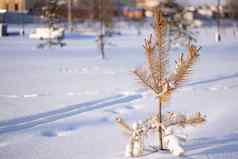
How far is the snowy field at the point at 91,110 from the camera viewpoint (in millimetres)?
6418

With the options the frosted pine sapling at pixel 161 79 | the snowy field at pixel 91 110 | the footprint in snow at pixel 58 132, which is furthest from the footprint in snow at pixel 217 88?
the frosted pine sapling at pixel 161 79

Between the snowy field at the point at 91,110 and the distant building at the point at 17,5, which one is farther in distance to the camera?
the distant building at the point at 17,5

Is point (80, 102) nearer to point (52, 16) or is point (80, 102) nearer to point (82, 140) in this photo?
point (82, 140)

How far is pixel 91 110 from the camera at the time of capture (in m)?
9.38

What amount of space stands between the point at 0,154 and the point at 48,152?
67 cm

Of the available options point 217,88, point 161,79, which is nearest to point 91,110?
point 161,79

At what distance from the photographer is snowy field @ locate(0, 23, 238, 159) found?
21.1ft

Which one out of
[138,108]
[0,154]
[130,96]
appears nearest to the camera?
[0,154]

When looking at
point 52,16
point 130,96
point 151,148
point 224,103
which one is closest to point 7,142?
point 151,148

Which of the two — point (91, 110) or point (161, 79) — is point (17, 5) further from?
point (161, 79)

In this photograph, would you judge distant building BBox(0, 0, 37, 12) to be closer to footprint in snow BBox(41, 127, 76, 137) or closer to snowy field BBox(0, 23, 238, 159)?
snowy field BBox(0, 23, 238, 159)

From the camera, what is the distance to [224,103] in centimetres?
1038

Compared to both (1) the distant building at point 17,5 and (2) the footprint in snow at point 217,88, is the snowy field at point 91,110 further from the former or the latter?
(1) the distant building at point 17,5

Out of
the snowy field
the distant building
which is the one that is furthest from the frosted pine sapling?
the distant building
